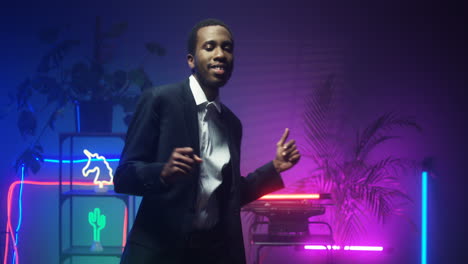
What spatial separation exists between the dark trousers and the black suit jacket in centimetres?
2

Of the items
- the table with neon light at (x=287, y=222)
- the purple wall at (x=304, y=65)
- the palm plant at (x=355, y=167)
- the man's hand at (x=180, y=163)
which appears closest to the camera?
the man's hand at (x=180, y=163)

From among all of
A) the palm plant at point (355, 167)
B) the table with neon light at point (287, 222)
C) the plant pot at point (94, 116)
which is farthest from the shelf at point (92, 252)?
the palm plant at point (355, 167)

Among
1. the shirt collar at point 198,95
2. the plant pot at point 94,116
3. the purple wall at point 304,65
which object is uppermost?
the purple wall at point 304,65

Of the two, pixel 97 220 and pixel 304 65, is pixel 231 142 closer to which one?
pixel 97 220

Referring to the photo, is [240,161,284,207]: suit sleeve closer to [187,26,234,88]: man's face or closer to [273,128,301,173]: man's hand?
[273,128,301,173]: man's hand

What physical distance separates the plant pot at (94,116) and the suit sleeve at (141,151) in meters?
2.37

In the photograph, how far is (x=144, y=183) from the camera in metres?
1.42

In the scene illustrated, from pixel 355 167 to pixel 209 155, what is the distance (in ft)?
9.59

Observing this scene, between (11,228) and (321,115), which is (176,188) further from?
(11,228)

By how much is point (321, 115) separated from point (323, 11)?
3.06 feet

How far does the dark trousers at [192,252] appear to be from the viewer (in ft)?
4.85

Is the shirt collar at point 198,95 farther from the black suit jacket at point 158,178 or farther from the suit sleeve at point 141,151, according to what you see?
the suit sleeve at point 141,151

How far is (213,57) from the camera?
1655mm

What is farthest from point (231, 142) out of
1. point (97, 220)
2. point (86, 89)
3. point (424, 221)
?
point (424, 221)
